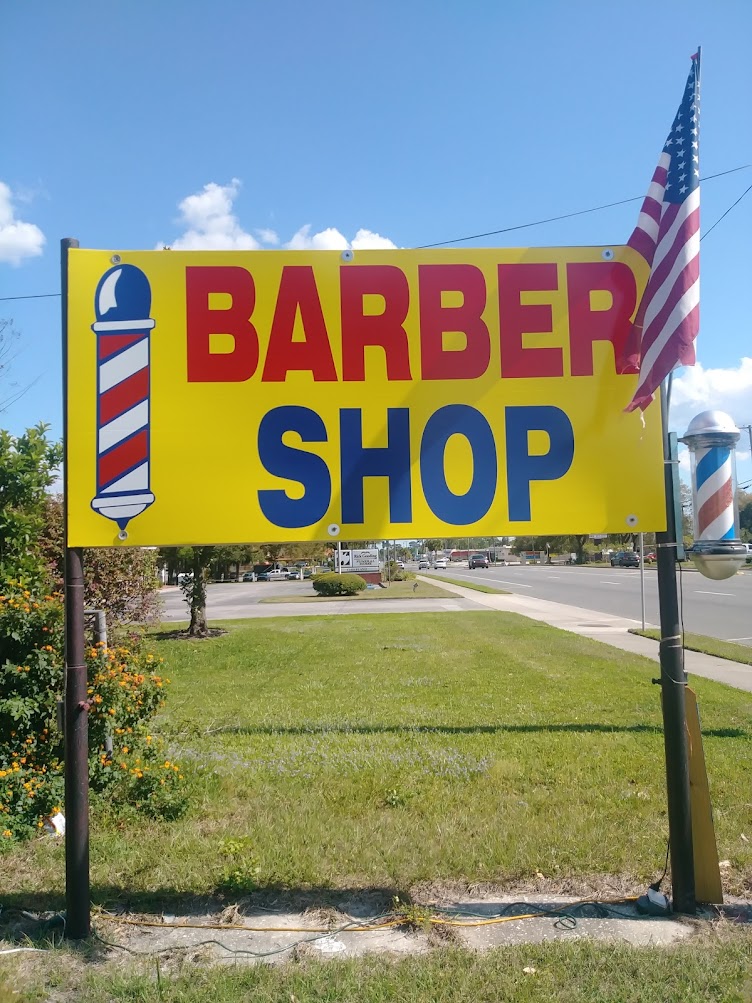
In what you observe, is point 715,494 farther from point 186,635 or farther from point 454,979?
point 186,635

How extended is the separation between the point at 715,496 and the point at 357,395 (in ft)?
5.77

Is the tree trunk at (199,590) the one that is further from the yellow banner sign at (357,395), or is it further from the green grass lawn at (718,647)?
the yellow banner sign at (357,395)

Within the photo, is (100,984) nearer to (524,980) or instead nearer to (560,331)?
(524,980)

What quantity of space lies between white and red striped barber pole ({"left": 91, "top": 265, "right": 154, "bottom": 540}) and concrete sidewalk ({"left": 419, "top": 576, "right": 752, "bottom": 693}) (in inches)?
312

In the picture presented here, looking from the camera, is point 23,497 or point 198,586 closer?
point 23,497

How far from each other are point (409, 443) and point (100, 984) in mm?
2599

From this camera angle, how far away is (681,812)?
3.48 m

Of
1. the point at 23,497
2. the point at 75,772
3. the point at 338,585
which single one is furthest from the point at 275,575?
the point at 75,772

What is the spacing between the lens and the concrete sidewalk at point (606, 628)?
1013 cm

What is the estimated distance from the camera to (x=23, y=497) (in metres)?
5.59

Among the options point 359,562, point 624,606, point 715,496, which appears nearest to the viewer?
point 715,496

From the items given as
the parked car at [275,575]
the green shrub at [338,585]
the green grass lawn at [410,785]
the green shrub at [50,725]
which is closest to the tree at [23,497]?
the green shrub at [50,725]

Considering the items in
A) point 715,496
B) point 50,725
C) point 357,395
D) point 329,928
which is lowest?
point 329,928

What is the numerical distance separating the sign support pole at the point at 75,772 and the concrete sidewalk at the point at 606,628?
7.89 m
